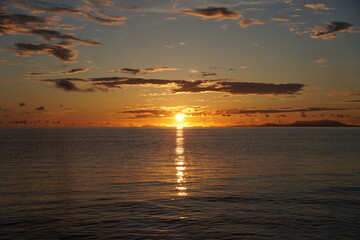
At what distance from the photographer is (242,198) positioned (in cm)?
2814

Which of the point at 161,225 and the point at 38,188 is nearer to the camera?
the point at 161,225

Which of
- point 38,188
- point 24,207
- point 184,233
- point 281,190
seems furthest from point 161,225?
point 38,188

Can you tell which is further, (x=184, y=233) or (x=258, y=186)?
(x=258, y=186)

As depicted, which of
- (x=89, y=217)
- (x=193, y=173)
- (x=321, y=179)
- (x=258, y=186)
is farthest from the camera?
(x=193, y=173)

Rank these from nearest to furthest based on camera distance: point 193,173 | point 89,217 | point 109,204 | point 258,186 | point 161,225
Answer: point 161,225, point 89,217, point 109,204, point 258,186, point 193,173

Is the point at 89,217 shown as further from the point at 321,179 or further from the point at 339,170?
the point at 339,170

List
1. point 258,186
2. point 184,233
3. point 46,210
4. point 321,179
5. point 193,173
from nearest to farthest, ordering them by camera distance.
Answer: point 184,233, point 46,210, point 258,186, point 321,179, point 193,173

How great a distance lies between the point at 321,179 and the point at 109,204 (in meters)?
25.2

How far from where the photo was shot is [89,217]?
72.8 feet

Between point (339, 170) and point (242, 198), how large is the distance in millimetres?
25150

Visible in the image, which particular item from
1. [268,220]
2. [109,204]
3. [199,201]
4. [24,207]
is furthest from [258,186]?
[24,207]

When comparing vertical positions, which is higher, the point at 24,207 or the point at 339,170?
the point at 24,207

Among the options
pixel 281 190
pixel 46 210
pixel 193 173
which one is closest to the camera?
pixel 46 210

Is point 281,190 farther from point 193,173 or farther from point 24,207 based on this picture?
point 24,207
